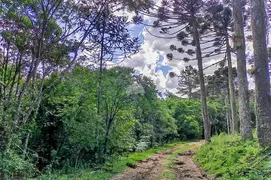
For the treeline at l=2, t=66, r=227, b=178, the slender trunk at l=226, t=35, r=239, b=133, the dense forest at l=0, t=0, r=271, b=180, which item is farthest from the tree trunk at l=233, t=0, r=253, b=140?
the slender trunk at l=226, t=35, r=239, b=133

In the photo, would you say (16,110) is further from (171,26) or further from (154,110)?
(154,110)

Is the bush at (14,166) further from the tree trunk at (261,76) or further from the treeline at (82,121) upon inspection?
the tree trunk at (261,76)

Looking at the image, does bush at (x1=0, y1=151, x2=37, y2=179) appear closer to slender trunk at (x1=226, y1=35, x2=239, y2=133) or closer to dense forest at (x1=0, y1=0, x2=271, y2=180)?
dense forest at (x1=0, y1=0, x2=271, y2=180)

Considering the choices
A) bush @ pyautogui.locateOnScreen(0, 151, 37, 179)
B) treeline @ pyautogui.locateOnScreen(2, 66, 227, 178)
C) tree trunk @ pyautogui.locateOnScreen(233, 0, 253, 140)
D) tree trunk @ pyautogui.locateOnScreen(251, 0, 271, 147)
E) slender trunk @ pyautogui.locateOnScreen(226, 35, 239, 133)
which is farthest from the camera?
slender trunk @ pyautogui.locateOnScreen(226, 35, 239, 133)

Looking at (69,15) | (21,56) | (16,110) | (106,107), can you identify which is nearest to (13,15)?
(69,15)

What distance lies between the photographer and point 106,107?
36.4 feet

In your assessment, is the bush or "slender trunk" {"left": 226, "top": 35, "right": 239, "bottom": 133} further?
"slender trunk" {"left": 226, "top": 35, "right": 239, "bottom": 133}

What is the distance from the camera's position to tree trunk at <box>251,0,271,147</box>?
5902 mm

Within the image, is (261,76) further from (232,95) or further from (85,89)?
(232,95)

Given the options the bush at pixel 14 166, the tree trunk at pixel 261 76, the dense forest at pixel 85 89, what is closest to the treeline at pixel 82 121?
the dense forest at pixel 85 89

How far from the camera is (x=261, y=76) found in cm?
605

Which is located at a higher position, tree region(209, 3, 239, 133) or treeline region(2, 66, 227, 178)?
tree region(209, 3, 239, 133)

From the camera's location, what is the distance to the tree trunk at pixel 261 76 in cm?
590

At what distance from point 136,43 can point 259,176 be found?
6.14 meters
